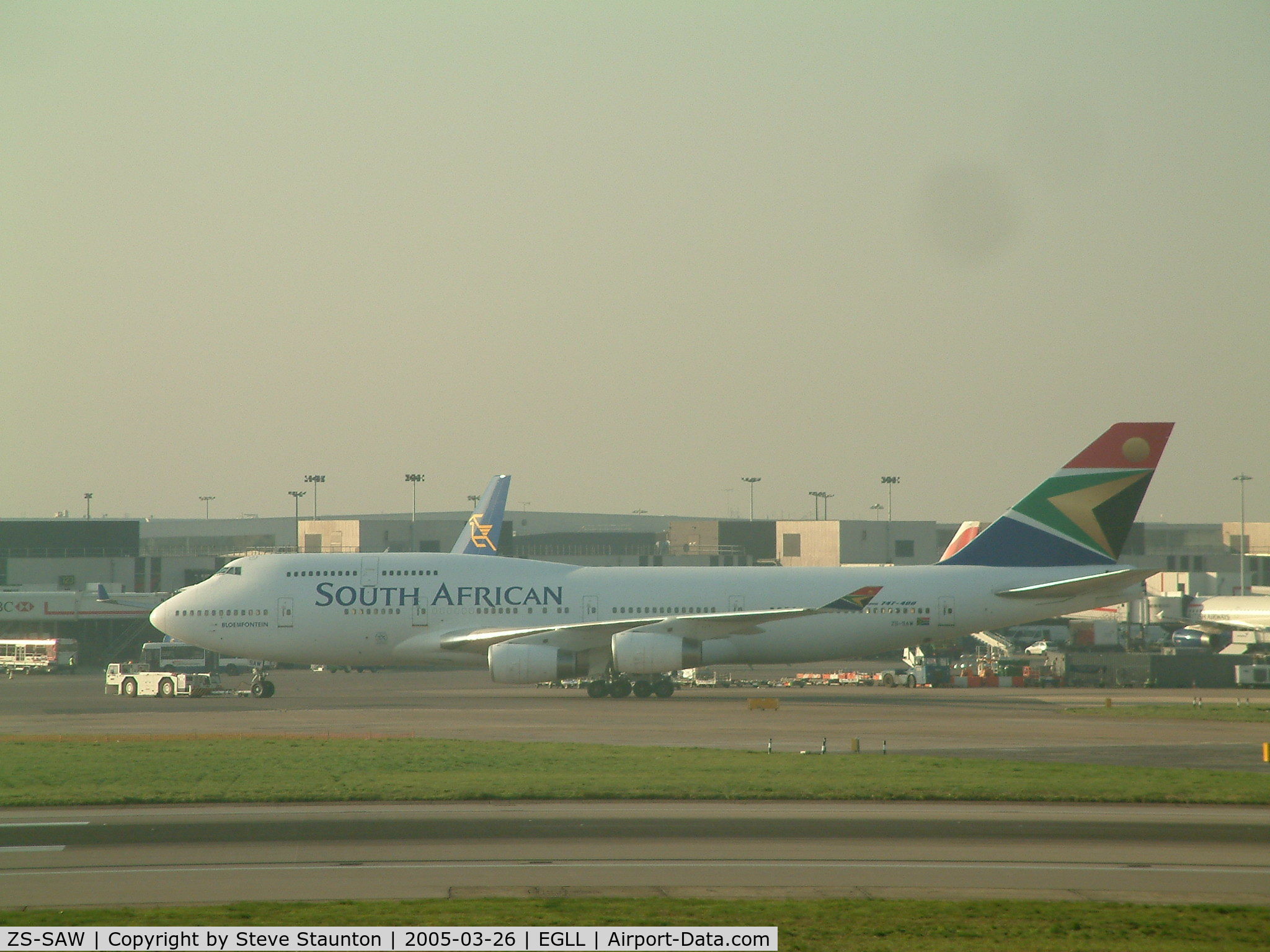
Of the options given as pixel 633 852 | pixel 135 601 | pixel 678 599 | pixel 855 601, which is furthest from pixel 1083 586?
pixel 135 601

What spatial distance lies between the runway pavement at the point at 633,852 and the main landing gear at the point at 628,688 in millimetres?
24359

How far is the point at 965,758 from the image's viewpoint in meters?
26.4

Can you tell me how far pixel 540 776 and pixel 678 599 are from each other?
75.6ft

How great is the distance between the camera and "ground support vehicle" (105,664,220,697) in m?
46.3

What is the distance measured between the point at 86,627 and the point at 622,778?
5902 centimetres

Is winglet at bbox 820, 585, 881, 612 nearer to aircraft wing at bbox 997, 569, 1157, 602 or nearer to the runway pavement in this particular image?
aircraft wing at bbox 997, 569, 1157, 602

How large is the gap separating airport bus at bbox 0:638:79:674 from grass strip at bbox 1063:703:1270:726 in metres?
50.5

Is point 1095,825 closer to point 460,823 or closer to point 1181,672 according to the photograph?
point 460,823

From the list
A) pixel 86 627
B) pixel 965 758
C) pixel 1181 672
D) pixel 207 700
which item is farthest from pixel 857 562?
pixel 965 758

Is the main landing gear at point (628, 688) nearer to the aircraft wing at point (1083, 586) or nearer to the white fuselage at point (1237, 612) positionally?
the aircraft wing at point (1083, 586)

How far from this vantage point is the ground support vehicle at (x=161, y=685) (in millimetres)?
46344

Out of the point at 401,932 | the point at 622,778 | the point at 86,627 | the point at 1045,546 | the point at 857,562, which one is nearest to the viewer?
the point at 401,932

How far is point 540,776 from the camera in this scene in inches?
910

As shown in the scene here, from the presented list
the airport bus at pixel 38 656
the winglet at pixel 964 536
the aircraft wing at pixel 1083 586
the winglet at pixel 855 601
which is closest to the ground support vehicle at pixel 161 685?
the airport bus at pixel 38 656
